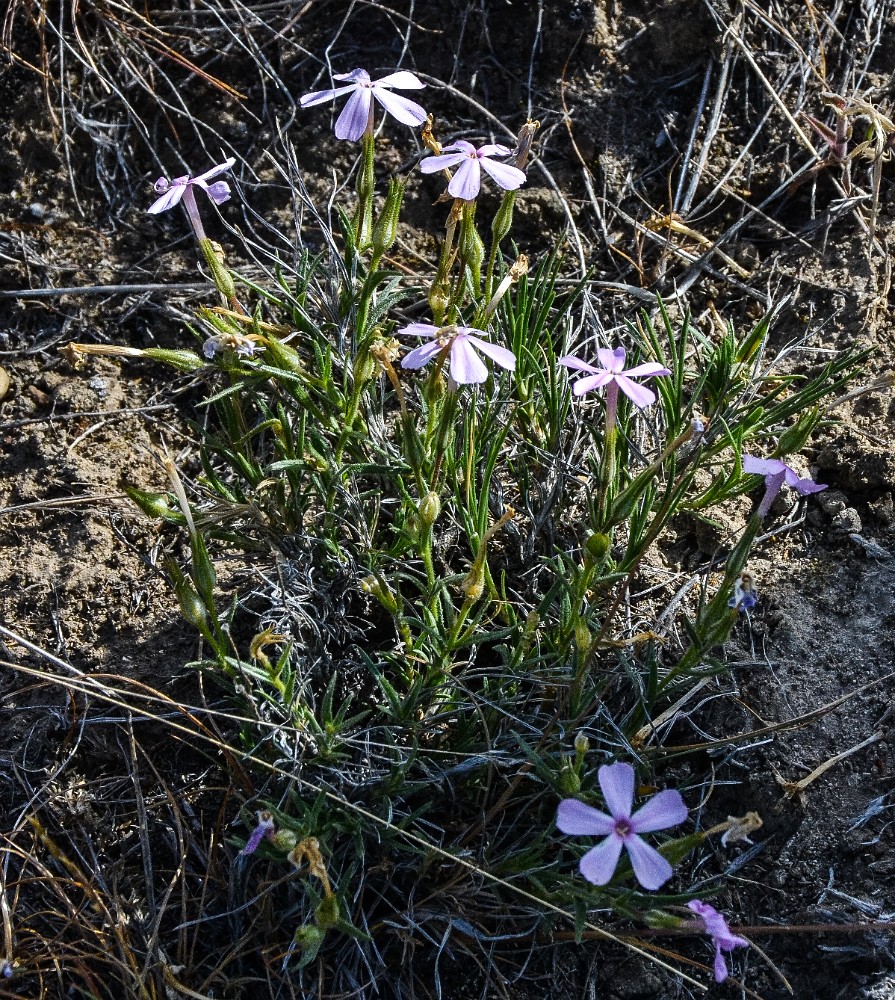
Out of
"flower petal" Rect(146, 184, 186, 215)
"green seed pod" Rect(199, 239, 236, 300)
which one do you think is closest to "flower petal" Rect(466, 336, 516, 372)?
"green seed pod" Rect(199, 239, 236, 300)

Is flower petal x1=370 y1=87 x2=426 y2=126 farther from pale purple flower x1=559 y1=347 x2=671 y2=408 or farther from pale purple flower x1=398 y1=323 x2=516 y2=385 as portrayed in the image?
pale purple flower x1=559 y1=347 x2=671 y2=408

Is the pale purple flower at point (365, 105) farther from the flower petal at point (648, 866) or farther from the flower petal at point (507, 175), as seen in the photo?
the flower petal at point (648, 866)

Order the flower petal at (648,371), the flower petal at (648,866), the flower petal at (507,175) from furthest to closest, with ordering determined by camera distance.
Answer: the flower petal at (507,175) → the flower petal at (648,371) → the flower petal at (648,866)

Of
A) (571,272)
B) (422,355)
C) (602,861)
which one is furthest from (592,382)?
(571,272)

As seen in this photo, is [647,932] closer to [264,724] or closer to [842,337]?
[264,724]

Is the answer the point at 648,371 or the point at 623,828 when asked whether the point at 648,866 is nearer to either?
the point at 623,828

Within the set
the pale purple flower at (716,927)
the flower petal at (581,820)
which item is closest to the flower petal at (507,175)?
the flower petal at (581,820)

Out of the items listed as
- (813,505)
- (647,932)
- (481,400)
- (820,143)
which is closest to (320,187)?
(481,400)

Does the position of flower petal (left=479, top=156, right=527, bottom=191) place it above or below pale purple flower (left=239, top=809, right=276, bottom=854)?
above
